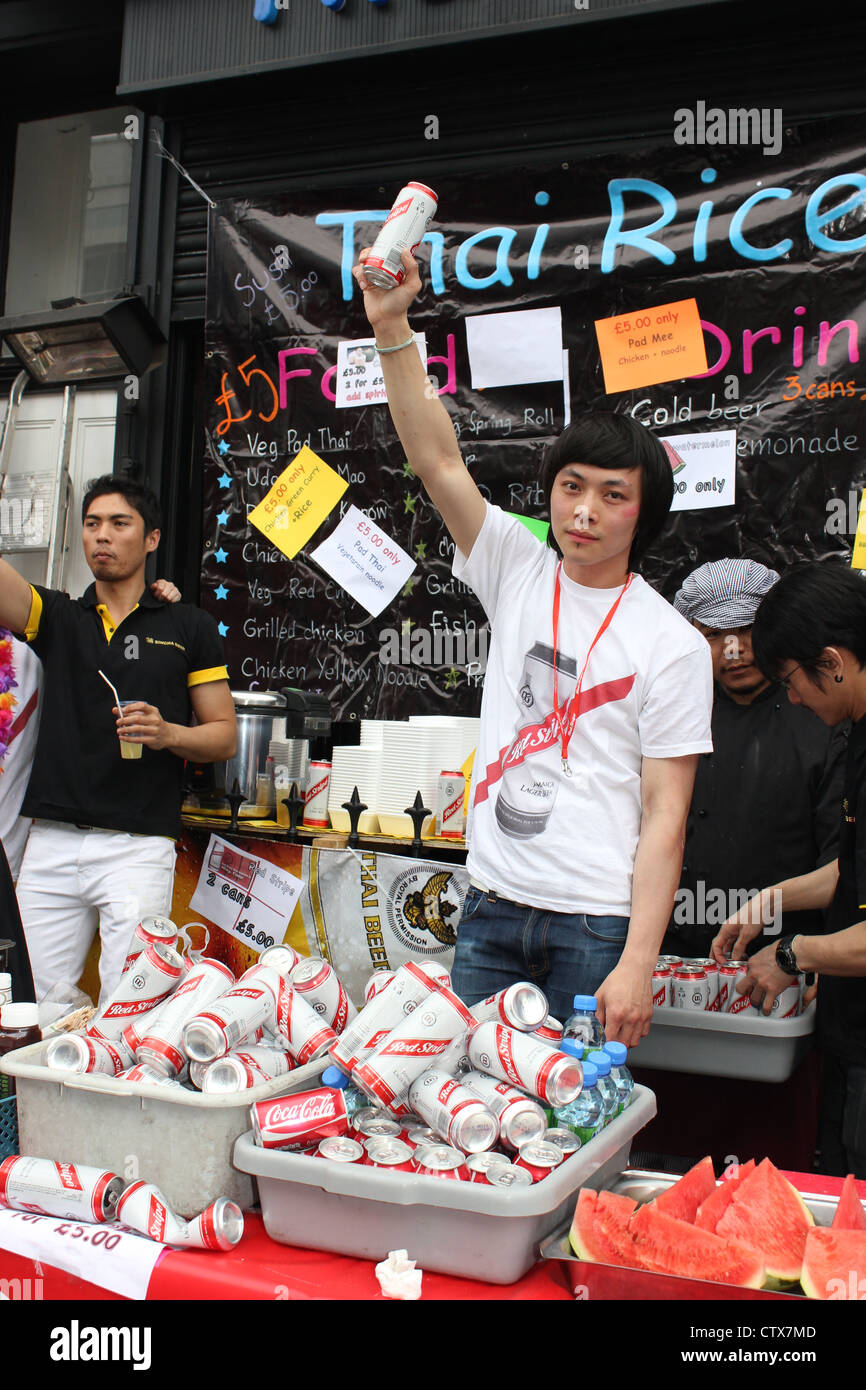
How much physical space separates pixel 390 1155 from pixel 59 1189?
501 millimetres

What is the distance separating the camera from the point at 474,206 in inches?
177

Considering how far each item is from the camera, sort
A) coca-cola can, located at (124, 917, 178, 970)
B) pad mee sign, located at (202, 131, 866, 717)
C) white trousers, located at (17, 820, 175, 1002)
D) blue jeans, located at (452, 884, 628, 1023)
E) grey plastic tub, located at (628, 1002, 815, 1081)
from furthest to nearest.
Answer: pad mee sign, located at (202, 131, 866, 717), white trousers, located at (17, 820, 175, 1002), grey plastic tub, located at (628, 1002, 815, 1081), blue jeans, located at (452, 884, 628, 1023), coca-cola can, located at (124, 917, 178, 970)

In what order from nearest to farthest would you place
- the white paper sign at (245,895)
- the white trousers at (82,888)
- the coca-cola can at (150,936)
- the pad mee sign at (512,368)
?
1. the coca-cola can at (150,936)
2. the white trousers at (82,888)
3. the white paper sign at (245,895)
4. the pad mee sign at (512,368)

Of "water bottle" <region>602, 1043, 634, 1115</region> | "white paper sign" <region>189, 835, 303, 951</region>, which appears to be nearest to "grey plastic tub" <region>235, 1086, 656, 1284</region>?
"water bottle" <region>602, 1043, 634, 1115</region>

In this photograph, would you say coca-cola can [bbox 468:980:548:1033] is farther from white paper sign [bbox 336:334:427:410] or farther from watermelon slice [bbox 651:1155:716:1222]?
white paper sign [bbox 336:334:427:410]

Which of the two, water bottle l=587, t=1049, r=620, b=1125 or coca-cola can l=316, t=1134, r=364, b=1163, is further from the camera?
water bottle l=587, t=1049, r=620, b=1125

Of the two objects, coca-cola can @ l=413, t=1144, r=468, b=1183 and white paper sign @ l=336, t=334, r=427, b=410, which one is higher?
white paper sign @ l=336, t=334, r=427, b=410

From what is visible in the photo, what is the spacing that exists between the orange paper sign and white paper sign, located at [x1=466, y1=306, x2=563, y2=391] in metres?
0.19

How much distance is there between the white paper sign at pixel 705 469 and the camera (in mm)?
4090

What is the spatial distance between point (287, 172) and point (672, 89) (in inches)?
67.4

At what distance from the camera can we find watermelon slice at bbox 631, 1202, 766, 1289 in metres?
1.31

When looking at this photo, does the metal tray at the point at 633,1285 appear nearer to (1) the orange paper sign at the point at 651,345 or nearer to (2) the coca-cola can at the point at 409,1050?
(2) the coca-cola can at the point at 409,1050

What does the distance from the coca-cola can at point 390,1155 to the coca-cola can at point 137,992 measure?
1.80 feet

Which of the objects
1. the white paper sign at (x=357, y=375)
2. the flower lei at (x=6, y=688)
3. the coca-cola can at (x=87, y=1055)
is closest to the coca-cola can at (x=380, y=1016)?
the coca-cola can at (x=87, y=1055)
